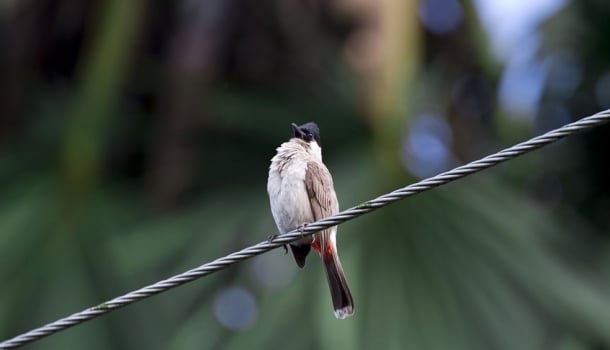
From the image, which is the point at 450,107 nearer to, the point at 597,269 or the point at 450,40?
the point at 450,40

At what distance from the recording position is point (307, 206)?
622cm

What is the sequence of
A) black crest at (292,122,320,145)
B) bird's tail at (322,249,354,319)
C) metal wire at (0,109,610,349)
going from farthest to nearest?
→ black crest at (292,122,320,145) < bird's tail at (322,249,354,319) < metal wire at (0,109,610,349)

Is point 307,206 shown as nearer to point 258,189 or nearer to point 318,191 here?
point 318,191

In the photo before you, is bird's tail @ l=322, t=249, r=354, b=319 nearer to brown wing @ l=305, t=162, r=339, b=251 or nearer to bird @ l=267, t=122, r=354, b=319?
bird @ l=267, t=122, r=354, b=319

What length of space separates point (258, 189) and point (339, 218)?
10.4 ft

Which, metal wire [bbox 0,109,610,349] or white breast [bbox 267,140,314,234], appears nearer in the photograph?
metal wire [bbox 0,109,610,349]

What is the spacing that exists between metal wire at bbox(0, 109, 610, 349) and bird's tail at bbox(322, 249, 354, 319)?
104cm

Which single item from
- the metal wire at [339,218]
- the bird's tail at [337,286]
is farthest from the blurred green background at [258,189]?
the metal wire at [339,218]

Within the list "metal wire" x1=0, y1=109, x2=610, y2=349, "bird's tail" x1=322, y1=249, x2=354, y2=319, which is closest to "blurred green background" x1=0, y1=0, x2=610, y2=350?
"bird's tail" x1=322, y1=249, x2=354, y2=319

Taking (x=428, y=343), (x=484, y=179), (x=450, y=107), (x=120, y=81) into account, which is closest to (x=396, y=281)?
(x=428, y=343)

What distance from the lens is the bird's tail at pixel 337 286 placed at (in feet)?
19.8

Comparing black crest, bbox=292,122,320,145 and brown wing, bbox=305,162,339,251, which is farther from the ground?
black crest, bbox=292,122,320,145

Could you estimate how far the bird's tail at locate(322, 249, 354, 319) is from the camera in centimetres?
605

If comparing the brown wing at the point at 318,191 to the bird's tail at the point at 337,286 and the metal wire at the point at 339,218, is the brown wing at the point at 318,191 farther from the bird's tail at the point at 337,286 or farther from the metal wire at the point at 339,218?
the metal wire at the point at 339,218
